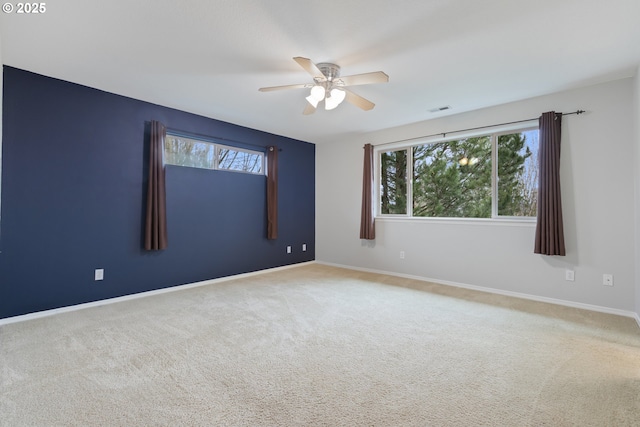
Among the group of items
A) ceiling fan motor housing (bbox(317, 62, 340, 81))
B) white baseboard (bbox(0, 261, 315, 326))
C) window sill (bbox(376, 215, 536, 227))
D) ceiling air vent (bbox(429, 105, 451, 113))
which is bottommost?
white baseboard (bbox(0, 261, 315, 326))

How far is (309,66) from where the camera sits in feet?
8.60

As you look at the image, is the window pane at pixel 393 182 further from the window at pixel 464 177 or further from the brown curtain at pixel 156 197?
the brown curtain at pixel 156 197

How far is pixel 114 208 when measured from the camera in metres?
3.82

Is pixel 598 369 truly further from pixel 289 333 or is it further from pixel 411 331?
pixel 289 333

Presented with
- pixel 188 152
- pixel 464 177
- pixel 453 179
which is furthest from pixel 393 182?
pixel 188 152

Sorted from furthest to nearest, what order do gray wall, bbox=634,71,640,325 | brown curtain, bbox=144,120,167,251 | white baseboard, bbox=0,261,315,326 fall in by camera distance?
1. brown curtain, bbox=144,120,167,251
2. white baseboard, bbox=0,261,315,326
3. gray wall, bbox=634,71,640,325

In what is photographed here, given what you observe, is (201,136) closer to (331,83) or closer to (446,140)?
(331,83)

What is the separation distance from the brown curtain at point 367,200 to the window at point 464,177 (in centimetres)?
25

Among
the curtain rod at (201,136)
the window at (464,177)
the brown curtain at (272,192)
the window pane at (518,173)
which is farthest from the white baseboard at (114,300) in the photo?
the window pane at (518,173)

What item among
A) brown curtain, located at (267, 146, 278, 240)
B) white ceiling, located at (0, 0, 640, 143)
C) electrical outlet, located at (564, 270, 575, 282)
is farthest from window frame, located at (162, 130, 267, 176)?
electrical outlet, located at (564, 270, 575, 282)

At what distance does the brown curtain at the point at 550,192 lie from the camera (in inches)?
143

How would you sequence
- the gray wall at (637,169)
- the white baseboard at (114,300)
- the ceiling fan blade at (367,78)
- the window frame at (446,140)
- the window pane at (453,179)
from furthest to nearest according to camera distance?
the window pane at (453,179) → the window frame at (446,140) → the white baseboard at (114,300) → the gray wall at (637,169) → the ceiling fan blade at (367,78)

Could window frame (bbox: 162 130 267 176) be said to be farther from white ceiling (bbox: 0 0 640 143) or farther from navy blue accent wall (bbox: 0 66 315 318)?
white ceiling (bbox: 0 0 640 143)

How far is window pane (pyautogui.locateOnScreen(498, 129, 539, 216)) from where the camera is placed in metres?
4.02
